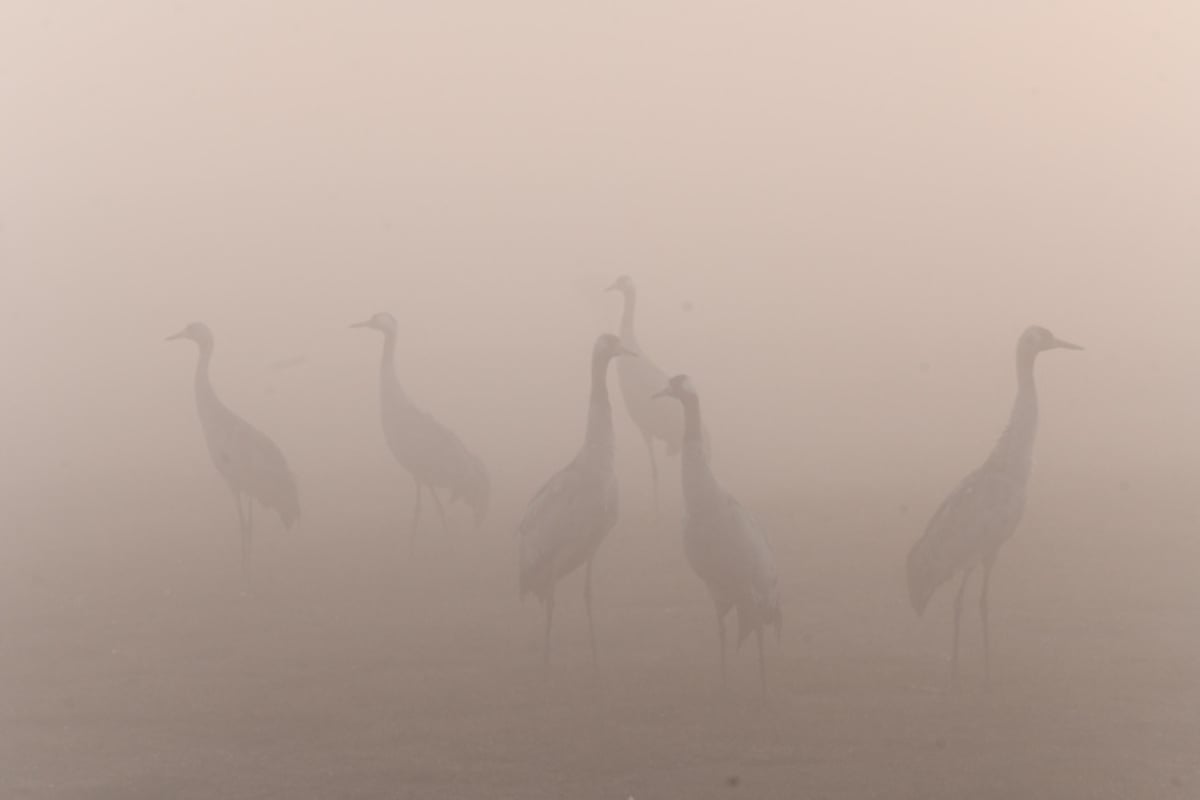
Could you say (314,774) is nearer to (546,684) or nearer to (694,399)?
(546,684)

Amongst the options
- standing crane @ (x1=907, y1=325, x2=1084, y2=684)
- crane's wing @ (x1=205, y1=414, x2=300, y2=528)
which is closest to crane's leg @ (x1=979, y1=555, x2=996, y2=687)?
standing crane @ (x1=907, y1=325, x2=1084, y2=684)

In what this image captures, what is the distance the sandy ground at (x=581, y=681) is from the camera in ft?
15.5

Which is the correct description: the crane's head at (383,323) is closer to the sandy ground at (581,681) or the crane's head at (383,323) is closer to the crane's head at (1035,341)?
the sandy ground at (581,681)

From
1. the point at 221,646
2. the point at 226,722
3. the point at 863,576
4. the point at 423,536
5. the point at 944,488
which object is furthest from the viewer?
the point at 944,488

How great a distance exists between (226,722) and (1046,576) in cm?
339

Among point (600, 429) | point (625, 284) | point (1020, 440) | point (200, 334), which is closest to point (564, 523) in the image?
point (600, 429)

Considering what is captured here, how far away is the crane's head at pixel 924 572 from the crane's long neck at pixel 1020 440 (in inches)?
14.2

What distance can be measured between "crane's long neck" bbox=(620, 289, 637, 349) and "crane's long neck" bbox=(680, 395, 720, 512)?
2.37 meters

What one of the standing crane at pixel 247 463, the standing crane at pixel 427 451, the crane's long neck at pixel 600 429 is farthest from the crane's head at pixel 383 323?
the crane's long neck at pixel 600 429

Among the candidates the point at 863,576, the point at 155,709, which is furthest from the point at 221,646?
the point at 863,576

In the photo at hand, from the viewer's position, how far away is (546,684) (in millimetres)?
5492

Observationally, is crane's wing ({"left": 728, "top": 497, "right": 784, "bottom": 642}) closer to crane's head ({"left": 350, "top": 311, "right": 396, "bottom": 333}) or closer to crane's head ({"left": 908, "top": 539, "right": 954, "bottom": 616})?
crane's head ({"left": 908, "top": 539, "right": 954, "bottom": 616})

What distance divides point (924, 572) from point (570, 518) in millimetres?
1202

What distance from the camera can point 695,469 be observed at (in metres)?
5.36
